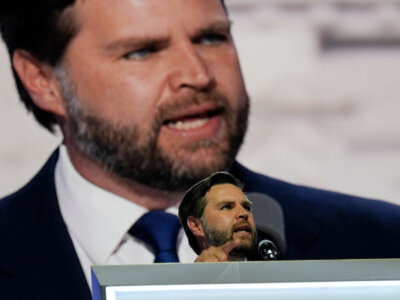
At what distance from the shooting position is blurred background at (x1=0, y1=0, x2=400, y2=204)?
7.79 feet

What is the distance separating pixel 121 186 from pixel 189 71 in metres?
0.33

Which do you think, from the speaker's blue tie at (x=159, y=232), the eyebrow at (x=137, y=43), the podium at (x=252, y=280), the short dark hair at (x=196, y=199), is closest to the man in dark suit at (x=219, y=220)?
the short dark hair at (x=196, y=199)

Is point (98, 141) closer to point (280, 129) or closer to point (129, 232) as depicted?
point (129, 232)

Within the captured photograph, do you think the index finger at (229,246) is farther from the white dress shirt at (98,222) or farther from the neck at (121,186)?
the neck at (121,186)

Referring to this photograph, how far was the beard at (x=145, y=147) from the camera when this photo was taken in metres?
2.22

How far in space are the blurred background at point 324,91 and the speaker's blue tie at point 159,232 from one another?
0.93ft

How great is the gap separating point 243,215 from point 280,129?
0.87 meters

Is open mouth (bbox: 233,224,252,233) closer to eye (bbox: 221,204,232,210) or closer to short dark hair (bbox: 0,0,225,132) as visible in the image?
eye (bbox: 221,204,232,210)

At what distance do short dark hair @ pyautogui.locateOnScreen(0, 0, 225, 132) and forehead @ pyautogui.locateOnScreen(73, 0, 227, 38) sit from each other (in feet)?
0.12

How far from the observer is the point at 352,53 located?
8.04 feet

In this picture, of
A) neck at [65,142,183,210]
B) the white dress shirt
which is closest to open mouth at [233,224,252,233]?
the white dress shirt

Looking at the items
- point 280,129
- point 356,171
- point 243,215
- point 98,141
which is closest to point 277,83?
point 280,129

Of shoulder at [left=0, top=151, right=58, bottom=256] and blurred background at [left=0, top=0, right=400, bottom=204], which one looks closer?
shoulder at [left=0, top=151, right=58, bottom=256]

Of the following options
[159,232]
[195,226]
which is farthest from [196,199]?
[159,232]
